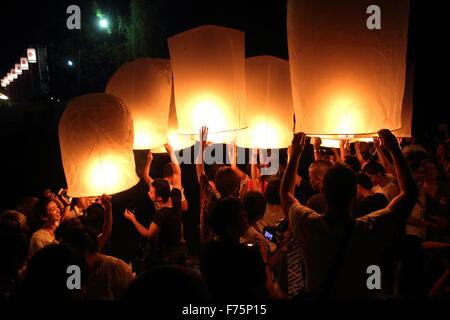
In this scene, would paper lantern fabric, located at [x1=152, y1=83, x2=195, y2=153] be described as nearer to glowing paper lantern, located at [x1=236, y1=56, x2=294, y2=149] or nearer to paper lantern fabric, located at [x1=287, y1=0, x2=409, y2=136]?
glowing paper lantern, located at [x1=236, y1=56, x2=294, y2=149]

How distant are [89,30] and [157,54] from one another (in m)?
8.57

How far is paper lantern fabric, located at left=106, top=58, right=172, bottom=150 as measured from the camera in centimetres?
378

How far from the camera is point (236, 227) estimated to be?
2096 millimetres

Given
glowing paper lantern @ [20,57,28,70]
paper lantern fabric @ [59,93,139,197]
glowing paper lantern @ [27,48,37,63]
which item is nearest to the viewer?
paper lantern fabric @ [59,93,139,197]

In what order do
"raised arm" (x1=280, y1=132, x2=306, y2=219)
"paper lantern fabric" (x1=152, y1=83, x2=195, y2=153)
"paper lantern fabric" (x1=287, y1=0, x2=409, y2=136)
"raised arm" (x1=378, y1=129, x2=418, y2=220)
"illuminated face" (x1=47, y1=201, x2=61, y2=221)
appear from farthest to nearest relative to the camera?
1. "paper lantern fabric" (x1=152, y1=83, x2=195, y2=153)
2. "illuminated face" (x1=47, y1=201, x2=61, y2=221)
3. "paper lantern fabric" (x1=287, y1=0, x2=409, y2=136)
4. "raised arm" (x1=280, y1=132, x2=306, y2=219)
5. "raised arm" (x1=378, y1=129, x2=418, y2=220)

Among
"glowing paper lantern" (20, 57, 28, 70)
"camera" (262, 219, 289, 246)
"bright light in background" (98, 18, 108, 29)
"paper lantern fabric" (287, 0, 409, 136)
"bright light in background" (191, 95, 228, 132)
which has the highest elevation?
"bright light in background" (98, 18, 108, 29)

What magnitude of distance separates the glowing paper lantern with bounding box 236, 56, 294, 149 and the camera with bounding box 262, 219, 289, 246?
4.27 ft

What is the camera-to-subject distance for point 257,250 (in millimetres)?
2369

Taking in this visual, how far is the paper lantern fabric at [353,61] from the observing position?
2352 mm

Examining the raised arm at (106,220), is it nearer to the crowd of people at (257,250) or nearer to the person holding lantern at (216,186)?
the crowd of people at (257,250)

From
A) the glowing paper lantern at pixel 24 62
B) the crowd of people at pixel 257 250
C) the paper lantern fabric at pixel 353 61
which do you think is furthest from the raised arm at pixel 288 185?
the glowing paper lantern at pixel 24 62

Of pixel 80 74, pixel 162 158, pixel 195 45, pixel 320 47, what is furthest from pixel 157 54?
pixel 320 47

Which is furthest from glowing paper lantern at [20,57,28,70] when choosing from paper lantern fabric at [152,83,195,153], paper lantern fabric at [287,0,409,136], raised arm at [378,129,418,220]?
raised arm at [378,129,418,220]

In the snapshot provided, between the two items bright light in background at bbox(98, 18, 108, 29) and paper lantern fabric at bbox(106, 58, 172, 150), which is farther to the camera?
bright light in background at bbox(98, 18, 108, 29)
